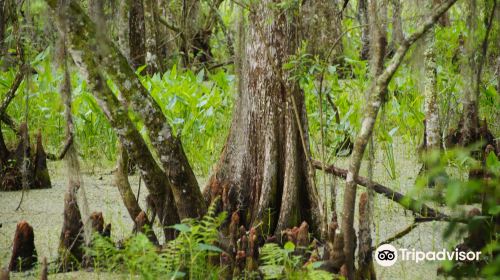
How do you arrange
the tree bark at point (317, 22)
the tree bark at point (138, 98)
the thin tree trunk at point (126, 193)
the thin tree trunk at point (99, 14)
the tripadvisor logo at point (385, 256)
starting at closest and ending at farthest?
the thin tree trunk at point (99, 14) < the tree bark at point (138, 98) < the tripadvisor logo at point (385, 256) < the thin tree trunk at point (126, 193) < the tree bark at point (317, 22)

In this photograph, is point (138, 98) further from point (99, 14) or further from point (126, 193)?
point (126, 193)

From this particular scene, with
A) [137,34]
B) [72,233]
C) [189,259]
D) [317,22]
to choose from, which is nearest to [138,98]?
[189,259]

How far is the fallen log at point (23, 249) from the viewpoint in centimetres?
354

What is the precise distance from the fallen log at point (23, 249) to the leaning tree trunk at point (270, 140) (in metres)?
1.05

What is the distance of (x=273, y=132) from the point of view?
13.5 ft

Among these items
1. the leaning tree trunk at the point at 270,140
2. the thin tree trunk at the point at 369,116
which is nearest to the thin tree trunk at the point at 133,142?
the leaning tree trunk at the point at 270,140

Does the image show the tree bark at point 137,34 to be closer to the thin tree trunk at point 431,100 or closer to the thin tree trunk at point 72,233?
the thin tree trunk at point 431,100

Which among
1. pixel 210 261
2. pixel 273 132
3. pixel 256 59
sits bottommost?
pixel 210 261

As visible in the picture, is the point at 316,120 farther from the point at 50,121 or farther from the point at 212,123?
the point at 50,121

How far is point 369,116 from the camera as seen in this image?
2.90 meters

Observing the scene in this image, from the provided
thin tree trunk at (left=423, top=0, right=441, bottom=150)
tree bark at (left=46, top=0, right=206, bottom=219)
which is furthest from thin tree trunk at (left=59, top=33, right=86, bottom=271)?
thin tree trunk at (left=423, top=0, right=441, bottom=150)

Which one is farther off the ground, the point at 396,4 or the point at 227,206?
the point at 396,4

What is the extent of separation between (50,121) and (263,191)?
130 inches

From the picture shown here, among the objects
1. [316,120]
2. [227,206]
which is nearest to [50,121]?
[316,120]
